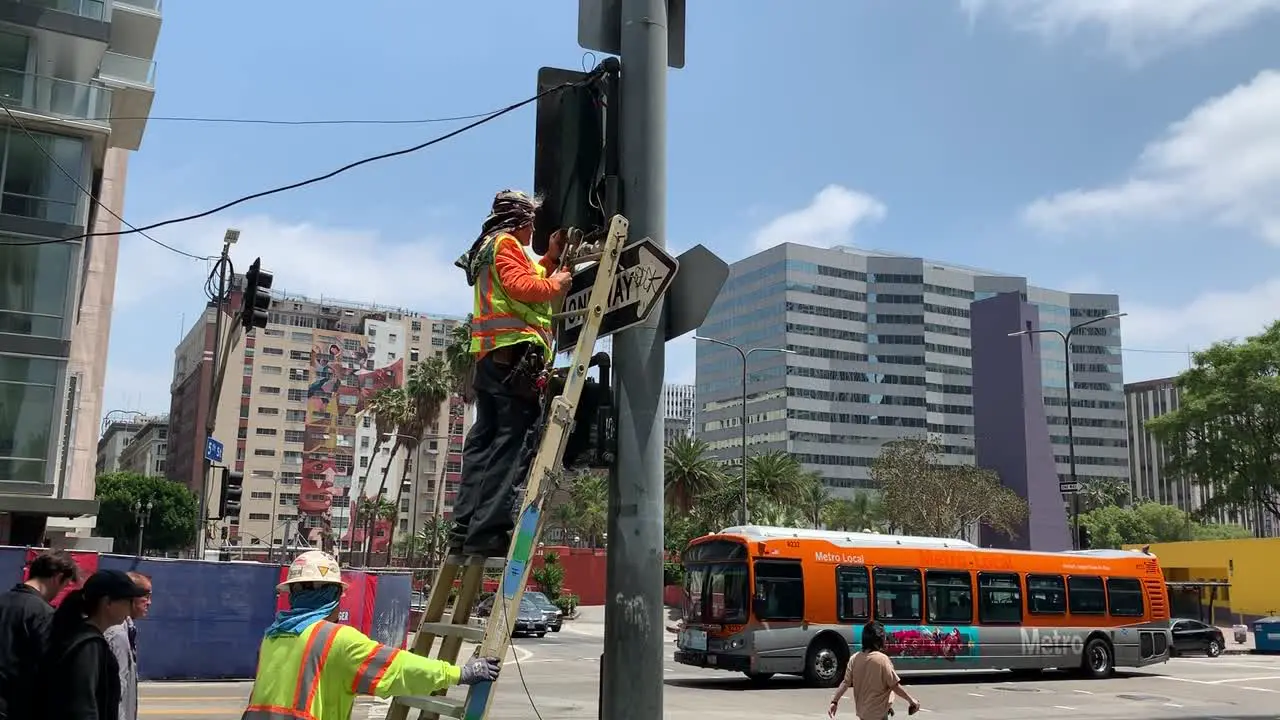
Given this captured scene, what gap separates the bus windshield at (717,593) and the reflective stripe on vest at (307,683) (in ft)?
59.7

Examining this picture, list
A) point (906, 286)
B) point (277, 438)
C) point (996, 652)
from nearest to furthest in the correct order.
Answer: point (996, 652) → point (277, 438) → point (906, 286)

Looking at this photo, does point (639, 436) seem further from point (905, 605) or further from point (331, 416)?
point (331, 416)

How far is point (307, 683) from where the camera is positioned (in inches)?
143

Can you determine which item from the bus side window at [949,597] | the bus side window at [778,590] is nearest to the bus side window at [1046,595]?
the bus side window at [949,597]

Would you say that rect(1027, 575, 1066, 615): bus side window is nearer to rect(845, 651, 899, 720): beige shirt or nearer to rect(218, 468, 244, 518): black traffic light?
rect(845, 651, 899, 720): beige shirt

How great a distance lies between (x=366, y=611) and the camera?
24.5 m

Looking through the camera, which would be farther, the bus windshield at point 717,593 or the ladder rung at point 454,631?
the bus windshield at point 717,593

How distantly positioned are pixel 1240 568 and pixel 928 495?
15.3m

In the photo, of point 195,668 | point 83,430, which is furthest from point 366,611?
point 83,430

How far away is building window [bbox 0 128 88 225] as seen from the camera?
2691 centimetres

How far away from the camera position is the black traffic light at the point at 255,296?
64.3 ft

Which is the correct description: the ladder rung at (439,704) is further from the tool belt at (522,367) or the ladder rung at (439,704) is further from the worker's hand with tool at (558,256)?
the worker's hand with tool at (558,256)

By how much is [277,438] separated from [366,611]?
108785 mm

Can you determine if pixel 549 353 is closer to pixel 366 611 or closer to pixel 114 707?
pixel 114 707
